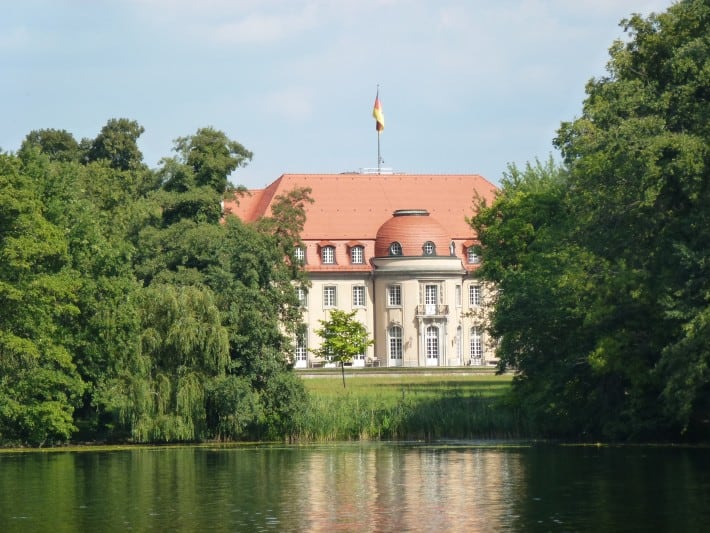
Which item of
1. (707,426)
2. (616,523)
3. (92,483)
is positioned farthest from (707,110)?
(92,483)

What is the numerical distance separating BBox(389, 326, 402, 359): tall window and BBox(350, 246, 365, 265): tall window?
5.08m

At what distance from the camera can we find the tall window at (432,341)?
100875 millimetres

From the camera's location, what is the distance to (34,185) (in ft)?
147

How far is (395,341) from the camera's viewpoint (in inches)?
3981

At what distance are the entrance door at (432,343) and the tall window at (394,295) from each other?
274 centimetres

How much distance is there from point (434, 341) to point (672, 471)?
6808 centimetres

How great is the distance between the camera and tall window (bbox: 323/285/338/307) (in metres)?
102

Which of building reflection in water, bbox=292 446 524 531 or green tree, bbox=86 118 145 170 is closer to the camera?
building reflection in water, bbox=292 446 524 531

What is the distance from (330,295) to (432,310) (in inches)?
290

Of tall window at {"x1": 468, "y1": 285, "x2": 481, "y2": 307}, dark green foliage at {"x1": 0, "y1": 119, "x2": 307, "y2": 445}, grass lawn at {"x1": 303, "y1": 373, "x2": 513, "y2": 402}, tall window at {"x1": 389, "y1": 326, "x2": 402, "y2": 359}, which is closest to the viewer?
dark green foliage at {"x1": 0, "y1": 119, "x2": 307, "y2": 445}

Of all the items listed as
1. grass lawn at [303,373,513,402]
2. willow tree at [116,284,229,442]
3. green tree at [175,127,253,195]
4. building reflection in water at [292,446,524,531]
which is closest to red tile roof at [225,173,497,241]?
grass lawn at [303,373,513,402]

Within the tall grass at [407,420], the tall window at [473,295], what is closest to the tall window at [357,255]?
the tall window at [473,295]

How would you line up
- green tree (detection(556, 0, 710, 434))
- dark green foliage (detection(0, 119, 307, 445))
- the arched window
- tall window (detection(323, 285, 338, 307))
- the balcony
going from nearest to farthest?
green tree (detection(556, 0, 710, 434)) → dark green foliage (detection(0, 119, 307, 445)) → the balcony → the arched window → tall window (detection(323, 285, 338, 307))

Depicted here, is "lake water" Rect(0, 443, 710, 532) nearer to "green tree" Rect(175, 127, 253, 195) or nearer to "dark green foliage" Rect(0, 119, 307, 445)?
"dark green foliage" Rect(0, 119, 307, 445)
